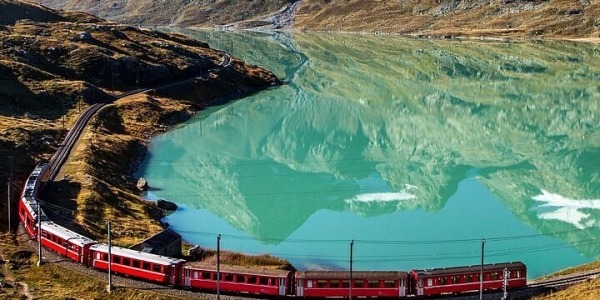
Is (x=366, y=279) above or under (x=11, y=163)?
under

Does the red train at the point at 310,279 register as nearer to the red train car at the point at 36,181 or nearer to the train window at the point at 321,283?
the train window at the point at 321,283

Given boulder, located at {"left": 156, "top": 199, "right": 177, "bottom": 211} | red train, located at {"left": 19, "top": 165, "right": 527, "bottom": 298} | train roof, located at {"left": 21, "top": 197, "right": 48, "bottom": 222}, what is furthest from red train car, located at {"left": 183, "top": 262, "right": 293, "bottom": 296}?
boulder, located at {"left": 156, "top": 199, "right": 177, "bottom": 211}

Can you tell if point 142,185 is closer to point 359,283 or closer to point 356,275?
point 356,275

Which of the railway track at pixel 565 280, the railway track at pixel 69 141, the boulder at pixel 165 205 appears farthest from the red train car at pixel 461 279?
the railway track at pixel 69 141

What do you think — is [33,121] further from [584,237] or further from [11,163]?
[584,237]

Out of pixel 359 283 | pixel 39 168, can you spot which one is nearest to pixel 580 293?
pixel 359 283

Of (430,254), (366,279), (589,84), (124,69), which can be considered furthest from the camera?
(589,84)

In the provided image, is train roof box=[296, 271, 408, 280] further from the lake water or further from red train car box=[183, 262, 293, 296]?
the lake water

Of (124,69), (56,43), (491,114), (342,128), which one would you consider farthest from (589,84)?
(56,43)
